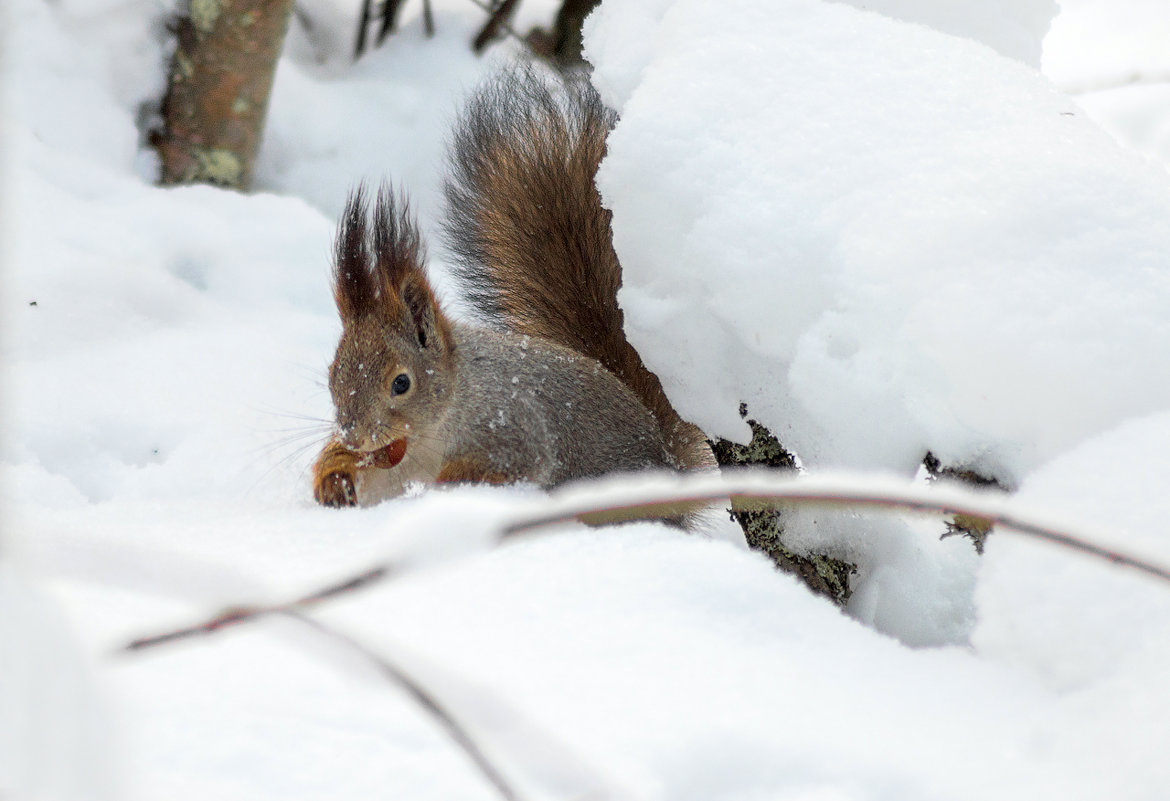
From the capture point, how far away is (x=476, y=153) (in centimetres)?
152

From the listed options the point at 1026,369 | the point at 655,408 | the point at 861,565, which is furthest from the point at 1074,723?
the point at 655,408

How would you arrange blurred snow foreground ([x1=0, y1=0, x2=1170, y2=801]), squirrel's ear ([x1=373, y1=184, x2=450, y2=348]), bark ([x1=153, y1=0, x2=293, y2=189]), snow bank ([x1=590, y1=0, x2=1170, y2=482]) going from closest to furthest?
blurred snow foreground ([x1=0, y1=0, x2=1170, y2=801]), snow bank ([x1=590, y1=0, x2=1170, y2=482]), squirrel's ear ([x1=373, y1=184, x2=450, y2=348]), bark ([x1=153, y1=0, x2=293, y2=189])

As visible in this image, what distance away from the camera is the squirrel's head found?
1210 millimetres

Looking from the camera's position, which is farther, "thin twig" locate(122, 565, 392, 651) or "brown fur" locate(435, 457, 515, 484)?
"brown fur" locate(435, 457, 515, 484)

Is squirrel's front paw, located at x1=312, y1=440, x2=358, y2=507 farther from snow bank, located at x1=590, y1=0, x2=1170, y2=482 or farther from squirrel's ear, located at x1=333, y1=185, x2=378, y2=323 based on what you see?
snow bank, located at x1=590, y1=0, x2=1170, y2=482

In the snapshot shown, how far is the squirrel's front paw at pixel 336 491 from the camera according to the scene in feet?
4.02

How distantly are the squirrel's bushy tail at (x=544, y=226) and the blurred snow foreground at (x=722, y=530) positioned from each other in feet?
0.69

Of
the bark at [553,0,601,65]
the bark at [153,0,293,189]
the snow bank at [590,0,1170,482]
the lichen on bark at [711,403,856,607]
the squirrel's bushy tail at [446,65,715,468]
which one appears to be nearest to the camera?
the snow bank at [590,0,1170,482]

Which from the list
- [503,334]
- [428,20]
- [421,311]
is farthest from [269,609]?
[428,20]

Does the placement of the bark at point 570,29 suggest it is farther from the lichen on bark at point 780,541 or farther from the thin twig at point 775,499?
the thin twig at point 775,499

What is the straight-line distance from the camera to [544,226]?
1.46 m

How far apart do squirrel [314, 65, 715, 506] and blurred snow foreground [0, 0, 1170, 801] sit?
0.50 ft

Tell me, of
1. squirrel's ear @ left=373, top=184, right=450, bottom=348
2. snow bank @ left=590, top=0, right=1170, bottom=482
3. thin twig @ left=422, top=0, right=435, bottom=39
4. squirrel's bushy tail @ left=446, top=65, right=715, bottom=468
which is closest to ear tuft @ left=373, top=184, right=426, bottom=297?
squirrel's ear @ left=373, top=184, right=450, bottom=348

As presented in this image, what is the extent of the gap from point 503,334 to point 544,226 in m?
0.18
